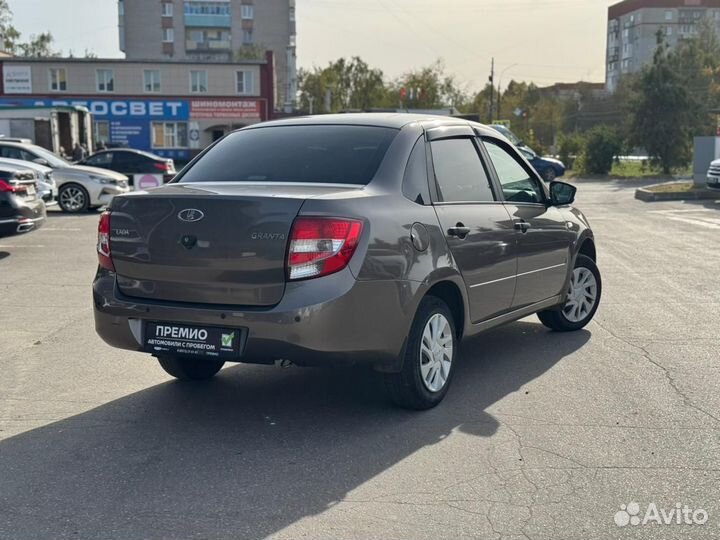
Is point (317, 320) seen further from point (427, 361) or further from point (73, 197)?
point (73, 197)

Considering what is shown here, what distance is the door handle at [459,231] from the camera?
18.8ft

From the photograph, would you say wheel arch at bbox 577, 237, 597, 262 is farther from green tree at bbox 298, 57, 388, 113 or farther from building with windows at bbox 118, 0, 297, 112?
building with windows at bbox 118, 0, 297, 112

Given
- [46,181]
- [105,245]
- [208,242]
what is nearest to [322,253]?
[208,242]

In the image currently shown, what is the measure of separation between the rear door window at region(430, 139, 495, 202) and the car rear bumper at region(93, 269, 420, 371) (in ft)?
3.12

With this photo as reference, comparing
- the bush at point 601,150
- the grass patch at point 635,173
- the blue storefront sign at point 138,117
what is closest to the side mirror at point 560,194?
the grass patch at point 635,173

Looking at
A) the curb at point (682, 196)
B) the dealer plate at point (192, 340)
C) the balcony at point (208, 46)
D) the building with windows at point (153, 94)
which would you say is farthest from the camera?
the balcony at point (208, 46)

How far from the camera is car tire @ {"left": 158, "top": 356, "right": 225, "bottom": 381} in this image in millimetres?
6188

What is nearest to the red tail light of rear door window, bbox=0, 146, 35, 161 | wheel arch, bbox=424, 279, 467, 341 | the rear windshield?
the rear windshield

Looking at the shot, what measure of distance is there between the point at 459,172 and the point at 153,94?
191ft

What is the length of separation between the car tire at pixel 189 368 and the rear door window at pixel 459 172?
196 centimetres

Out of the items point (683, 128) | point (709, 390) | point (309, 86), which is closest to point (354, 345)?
point (709, 390)

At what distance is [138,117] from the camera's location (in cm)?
5850

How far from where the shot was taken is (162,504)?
164 inches

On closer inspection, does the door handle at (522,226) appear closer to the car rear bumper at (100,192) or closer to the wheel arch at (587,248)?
the wheel arch at (587,248)
